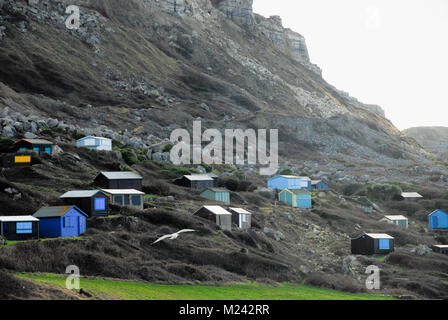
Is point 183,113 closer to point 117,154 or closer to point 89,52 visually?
point 89,52

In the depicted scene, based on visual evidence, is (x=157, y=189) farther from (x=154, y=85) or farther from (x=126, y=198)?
(x=154, y=85)

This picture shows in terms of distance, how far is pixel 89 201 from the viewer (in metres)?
45.3

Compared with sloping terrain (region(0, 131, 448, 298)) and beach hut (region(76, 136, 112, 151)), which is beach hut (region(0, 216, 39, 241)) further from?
beach hut (region(76, 136, 112, 151))

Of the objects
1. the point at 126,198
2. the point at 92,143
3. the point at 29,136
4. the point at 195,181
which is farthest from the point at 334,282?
the point at 92,143

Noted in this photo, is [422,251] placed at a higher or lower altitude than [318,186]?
lower

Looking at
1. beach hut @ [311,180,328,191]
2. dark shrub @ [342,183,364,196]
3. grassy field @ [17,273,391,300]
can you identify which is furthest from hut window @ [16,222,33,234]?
dark shrub @ [342,183,364,196]

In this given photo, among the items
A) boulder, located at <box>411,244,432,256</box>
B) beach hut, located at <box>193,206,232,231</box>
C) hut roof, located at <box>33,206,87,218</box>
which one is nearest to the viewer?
hut roof, located at <box>33,206,87,218</box>

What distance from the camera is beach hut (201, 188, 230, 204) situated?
65250 mm

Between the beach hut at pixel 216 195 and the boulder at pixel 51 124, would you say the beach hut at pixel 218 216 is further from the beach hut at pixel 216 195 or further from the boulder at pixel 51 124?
the boulder at pixel 51 124

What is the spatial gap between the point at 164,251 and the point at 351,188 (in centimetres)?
6031

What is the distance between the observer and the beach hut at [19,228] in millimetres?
37719

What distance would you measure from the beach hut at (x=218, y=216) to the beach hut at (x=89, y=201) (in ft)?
31.4

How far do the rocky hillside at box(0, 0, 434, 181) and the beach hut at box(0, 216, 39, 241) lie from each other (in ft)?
137

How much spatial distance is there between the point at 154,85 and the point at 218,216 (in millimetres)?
89305
